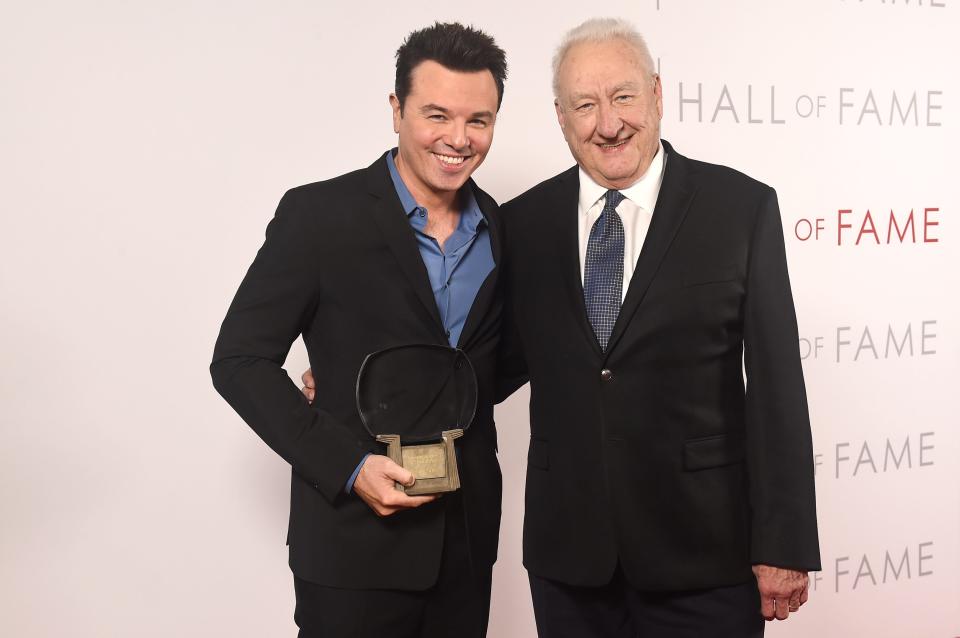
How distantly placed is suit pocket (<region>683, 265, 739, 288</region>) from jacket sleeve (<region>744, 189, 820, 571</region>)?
0.03 meters

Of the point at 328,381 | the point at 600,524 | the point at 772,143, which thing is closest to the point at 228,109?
the point at 328,381

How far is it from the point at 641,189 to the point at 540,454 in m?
0.52

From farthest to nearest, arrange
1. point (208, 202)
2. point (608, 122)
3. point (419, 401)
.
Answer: point (208, 202)
point (608, 122)
point (419, 401)

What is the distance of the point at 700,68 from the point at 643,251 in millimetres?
1442

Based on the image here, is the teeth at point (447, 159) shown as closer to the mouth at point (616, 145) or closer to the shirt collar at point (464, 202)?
the shirt collar at point (464, 202)

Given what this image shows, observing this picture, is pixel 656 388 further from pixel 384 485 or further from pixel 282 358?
pixel 282 358

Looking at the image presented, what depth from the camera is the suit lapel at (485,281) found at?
1.71 meters

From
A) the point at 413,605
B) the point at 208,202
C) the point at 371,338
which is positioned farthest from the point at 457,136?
the point at 208,202

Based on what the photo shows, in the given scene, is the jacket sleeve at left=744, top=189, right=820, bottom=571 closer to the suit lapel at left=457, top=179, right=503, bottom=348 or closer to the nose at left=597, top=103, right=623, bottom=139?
the nose at left=597, top=103, right=623, bottom=139

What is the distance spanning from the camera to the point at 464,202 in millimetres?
1823

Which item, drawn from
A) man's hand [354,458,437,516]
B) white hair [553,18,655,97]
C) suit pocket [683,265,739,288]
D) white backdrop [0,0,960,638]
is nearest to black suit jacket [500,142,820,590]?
suit pocket [683,265,739,288]

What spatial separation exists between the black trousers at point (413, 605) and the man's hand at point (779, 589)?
50 centimetres

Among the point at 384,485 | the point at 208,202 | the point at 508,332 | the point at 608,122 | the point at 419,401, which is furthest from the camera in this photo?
the point at 208,202

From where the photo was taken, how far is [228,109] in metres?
2.49
